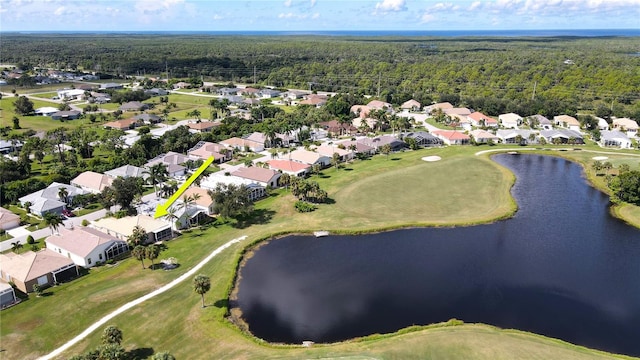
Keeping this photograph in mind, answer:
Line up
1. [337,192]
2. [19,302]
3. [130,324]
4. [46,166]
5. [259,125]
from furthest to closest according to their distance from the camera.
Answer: [259,125], [46,166], [337,192], [19,302], [130,324]

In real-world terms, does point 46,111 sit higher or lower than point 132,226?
higher

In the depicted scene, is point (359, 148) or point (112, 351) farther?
point (359, 148)

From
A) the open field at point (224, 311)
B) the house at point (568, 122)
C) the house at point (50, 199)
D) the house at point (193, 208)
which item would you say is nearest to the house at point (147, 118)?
the house at point (50, 199)

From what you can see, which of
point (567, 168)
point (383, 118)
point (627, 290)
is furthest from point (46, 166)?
point (567, 168)

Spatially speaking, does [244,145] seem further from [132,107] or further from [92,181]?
[132,107]

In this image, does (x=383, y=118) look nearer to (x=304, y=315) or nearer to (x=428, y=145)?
(x=428, y=145)

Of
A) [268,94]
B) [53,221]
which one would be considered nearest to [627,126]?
[268,94]

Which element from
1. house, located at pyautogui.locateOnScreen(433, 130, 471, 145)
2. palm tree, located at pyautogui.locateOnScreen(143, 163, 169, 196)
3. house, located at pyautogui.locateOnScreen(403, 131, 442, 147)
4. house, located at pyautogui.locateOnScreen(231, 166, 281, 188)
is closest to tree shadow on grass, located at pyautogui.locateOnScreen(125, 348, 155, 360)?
palm tree, located at pyautogui.locateOnScreen(143, 163, 169, 196)
